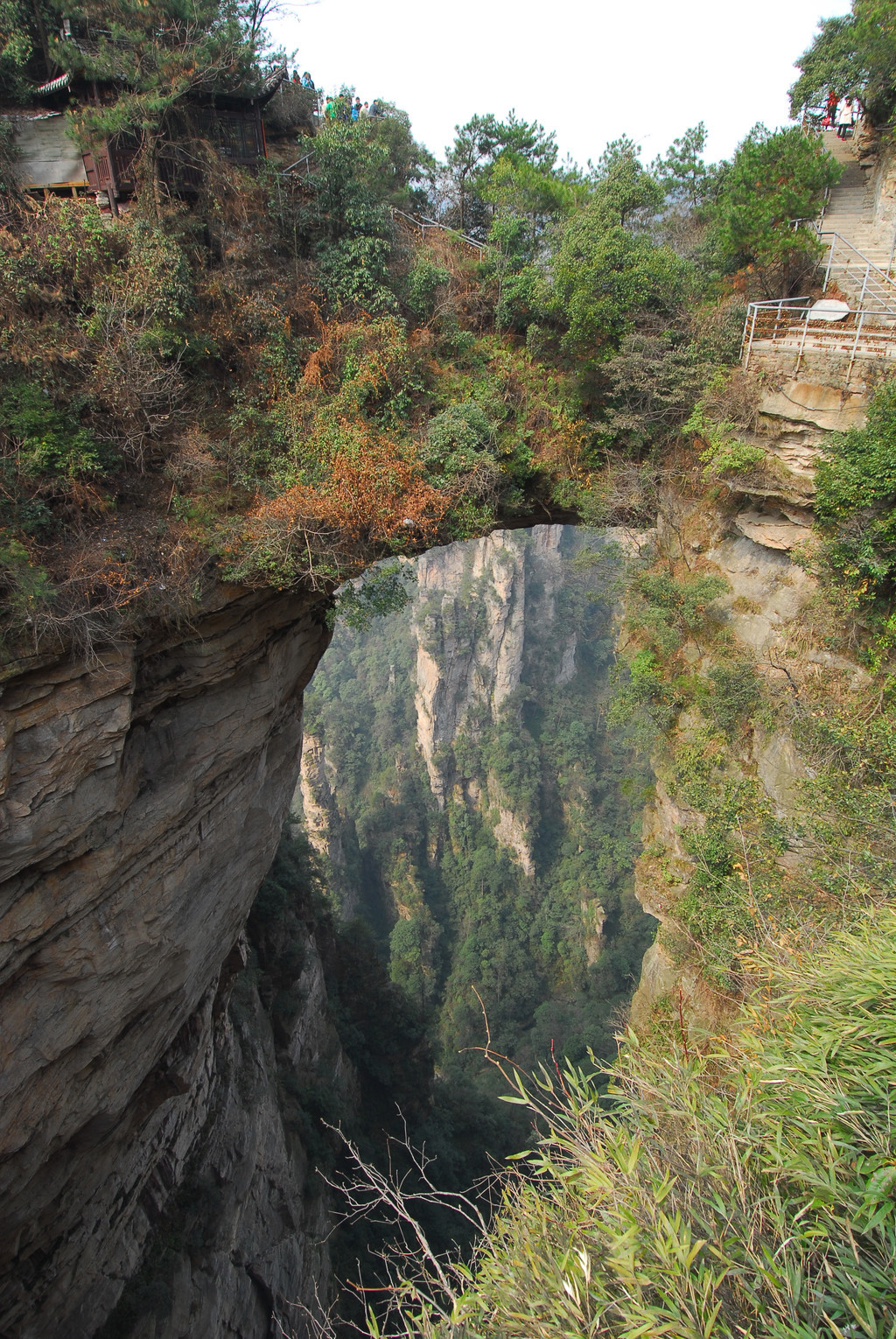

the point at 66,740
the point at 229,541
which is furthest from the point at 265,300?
the point at 66,740

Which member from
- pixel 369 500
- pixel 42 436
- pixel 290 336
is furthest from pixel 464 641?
pixel 42 436

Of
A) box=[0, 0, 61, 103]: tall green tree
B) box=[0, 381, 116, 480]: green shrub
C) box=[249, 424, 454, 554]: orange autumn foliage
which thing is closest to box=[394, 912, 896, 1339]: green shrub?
box=[249, 424, 454, 554]: orange autumn foliage

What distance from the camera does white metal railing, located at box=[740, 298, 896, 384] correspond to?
687 centimetres

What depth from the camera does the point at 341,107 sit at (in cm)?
883

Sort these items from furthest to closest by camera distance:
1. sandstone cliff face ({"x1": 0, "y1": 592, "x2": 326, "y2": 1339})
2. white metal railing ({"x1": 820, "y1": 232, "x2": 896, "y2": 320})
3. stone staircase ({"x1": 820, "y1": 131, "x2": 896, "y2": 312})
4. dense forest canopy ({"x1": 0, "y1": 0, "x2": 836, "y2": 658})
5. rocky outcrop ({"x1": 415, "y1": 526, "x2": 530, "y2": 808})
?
rocky outcrop ({"x1": 415, "y1": 526, "x2": 530, "y2": 808}) < stone staircase ({"x1": 820, "y1": 131, "x2": 896, "y2": 312}) < white metal railing ({"x1": 820, "y1": 232, "x2": 896, "y2": 320}) < dense forest canopy ({"x1": 0, "y1": 0, "x2": 836, "y2": 658}) < sandstone cliff face ({"x1": 0, "y1": 592, "x2": 326, "y2": 1339})

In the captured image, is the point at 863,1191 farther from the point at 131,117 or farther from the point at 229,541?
the point at 131,117

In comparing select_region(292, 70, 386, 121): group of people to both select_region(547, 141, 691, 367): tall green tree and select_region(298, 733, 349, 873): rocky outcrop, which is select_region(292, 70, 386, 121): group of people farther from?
select_region(298, 733, 349, 873): rocky outcrop

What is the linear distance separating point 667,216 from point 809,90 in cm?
237

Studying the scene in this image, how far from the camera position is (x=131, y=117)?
267 inches

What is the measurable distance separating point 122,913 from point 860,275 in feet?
38.4

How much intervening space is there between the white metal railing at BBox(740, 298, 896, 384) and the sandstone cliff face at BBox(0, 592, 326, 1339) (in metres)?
6.62

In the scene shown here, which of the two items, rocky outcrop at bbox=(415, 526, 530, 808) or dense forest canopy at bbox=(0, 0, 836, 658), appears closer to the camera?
dense forest canopy at bbox=(0, 0, 836, 658)

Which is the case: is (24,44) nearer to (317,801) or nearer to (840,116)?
(840,116)

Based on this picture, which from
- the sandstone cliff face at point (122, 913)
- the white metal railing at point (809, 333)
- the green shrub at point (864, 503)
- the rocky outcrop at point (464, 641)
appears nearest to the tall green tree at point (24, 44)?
the sandstone cliff face at point (122, 913)
